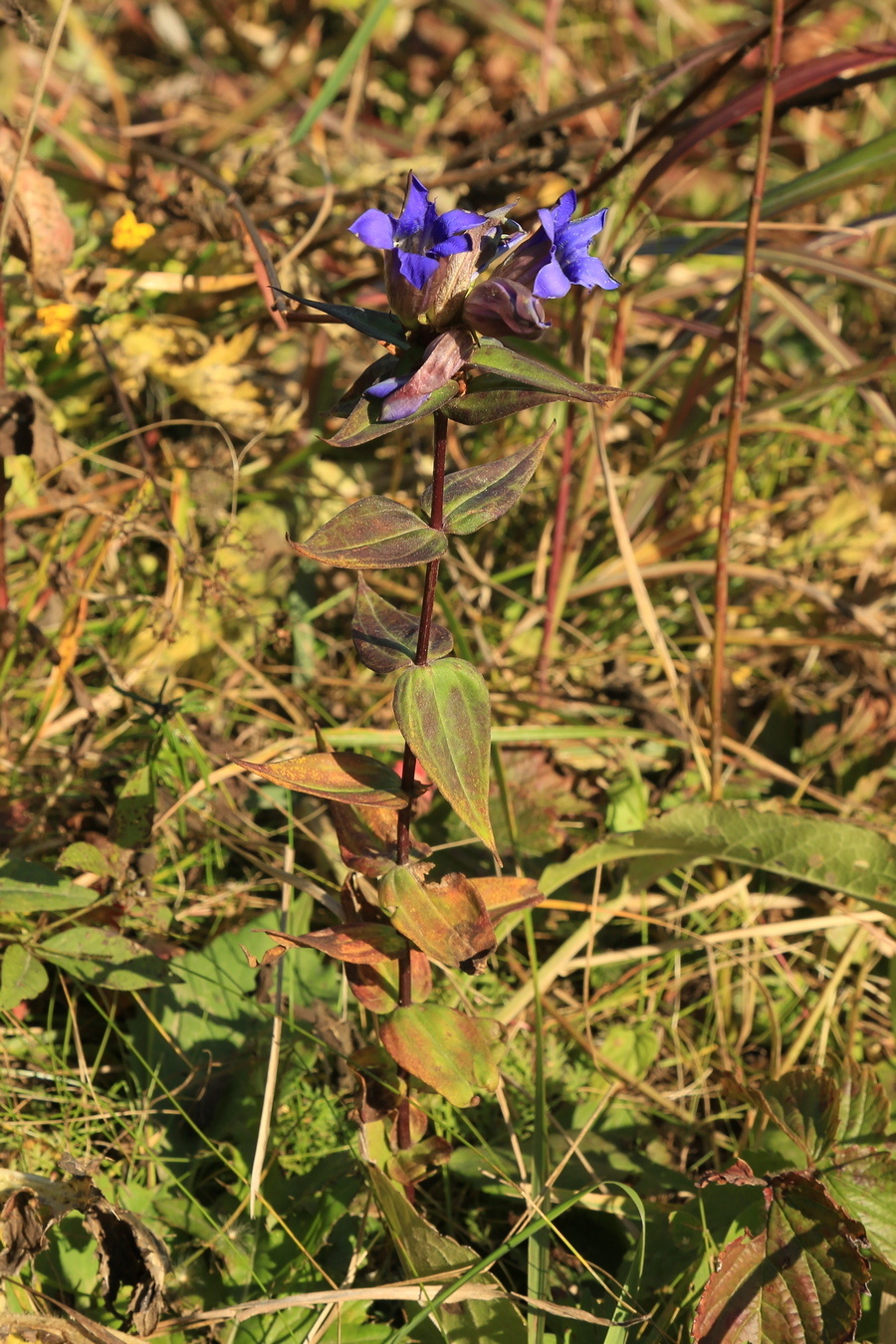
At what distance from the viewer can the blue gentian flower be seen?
95 cm

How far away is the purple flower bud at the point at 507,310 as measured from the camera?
3.12ft

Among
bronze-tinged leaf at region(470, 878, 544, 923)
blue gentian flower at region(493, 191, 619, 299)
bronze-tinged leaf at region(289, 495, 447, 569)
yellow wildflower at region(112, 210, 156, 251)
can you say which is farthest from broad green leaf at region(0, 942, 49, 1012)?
yellow wildflower at region(112, 210, 156, 251)

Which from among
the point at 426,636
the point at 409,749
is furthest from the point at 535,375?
the point at 409,749

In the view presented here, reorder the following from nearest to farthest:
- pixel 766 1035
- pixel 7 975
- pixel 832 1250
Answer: pixel 832 1250
pixel 7 975
pixel 766 1035

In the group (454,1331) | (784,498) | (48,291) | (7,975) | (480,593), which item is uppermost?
(48,291)

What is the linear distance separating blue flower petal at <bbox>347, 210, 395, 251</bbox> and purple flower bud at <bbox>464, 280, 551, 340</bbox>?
0.31ft

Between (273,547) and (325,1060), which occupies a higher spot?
(273,547)

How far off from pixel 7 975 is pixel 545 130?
1.99 m

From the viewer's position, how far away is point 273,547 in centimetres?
221

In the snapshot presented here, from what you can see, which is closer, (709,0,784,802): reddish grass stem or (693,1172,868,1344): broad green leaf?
(693,1172,868,1344): broad green leaf

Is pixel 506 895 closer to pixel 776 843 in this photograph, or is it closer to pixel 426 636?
pixel 426 636

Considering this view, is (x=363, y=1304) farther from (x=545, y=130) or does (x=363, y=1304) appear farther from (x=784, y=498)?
(x=545, y=130)

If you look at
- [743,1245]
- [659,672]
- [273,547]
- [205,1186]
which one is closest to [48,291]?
[273,547]

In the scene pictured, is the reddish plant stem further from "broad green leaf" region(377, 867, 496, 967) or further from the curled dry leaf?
the curled dry leaf
